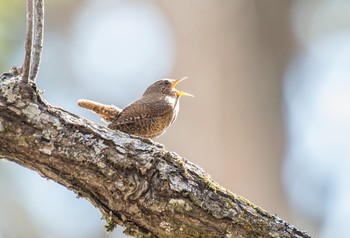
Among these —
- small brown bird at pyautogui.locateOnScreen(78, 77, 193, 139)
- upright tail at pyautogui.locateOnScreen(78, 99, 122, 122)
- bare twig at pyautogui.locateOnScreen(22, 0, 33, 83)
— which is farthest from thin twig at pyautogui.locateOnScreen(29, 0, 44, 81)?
upright tail at pyautogui.locateOnScreen(78, 99, 122, 122)

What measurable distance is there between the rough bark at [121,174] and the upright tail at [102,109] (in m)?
0.58

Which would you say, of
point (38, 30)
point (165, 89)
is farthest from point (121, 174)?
point (165, 89)

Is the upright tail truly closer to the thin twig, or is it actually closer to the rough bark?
the rough bark

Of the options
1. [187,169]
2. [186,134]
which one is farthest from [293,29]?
[187,169]

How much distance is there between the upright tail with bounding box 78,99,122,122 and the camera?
2.47 m

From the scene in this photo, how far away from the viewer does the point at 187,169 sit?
6.30ft

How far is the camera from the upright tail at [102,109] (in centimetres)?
247

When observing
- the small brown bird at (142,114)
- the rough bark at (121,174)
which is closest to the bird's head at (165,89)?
the small brown bird at (142,114)

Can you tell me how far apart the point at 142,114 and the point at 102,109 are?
20 cm

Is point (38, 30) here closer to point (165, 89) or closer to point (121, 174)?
point (121, 174)

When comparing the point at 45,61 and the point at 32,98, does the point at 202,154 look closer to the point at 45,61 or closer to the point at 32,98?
the point at 32,98

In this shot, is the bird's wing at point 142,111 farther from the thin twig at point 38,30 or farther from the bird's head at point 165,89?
the thin twig at point 38,30

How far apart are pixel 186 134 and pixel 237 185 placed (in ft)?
1.56

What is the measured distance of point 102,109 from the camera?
2.49 meters
